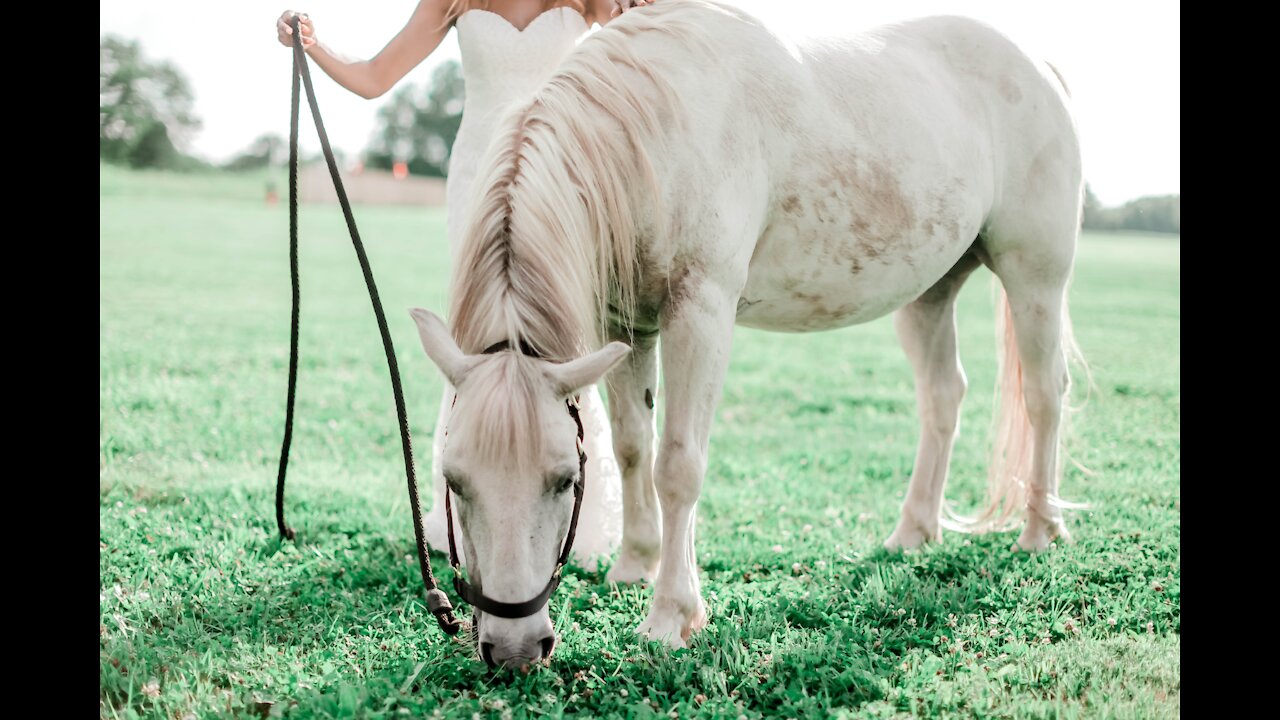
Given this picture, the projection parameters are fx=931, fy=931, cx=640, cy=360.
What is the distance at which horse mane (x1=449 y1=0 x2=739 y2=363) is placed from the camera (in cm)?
256

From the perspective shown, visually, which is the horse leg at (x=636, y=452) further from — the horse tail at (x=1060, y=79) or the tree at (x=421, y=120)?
the tree at (x=421, y=120)

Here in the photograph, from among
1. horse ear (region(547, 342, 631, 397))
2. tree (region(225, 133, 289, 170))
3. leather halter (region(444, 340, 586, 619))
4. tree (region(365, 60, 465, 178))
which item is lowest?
leather halter (region(444, 340, 586, 619))

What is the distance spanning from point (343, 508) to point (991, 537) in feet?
10.1

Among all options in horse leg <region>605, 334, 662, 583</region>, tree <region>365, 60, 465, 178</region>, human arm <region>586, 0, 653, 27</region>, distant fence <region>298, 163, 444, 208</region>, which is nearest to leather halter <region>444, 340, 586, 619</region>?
horse leg <region>605, 334, 662, 583</region>

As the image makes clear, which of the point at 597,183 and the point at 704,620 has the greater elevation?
the point at 597,183

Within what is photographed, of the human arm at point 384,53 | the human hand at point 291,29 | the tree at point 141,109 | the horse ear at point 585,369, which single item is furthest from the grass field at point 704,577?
the tree at point 141,109

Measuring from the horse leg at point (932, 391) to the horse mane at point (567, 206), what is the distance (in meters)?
1.90

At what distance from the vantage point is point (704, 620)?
123 inches

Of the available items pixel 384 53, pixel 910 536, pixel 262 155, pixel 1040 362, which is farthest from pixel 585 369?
pixel 262 155

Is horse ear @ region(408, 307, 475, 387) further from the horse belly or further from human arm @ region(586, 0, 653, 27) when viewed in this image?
human arm @ region(586, 0, 653, 27)

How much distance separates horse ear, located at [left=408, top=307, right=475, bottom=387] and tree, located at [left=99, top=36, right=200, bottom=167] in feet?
147

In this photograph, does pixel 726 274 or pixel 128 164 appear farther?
pixel 128 164

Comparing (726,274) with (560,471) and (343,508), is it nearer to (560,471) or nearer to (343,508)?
(560,471)
